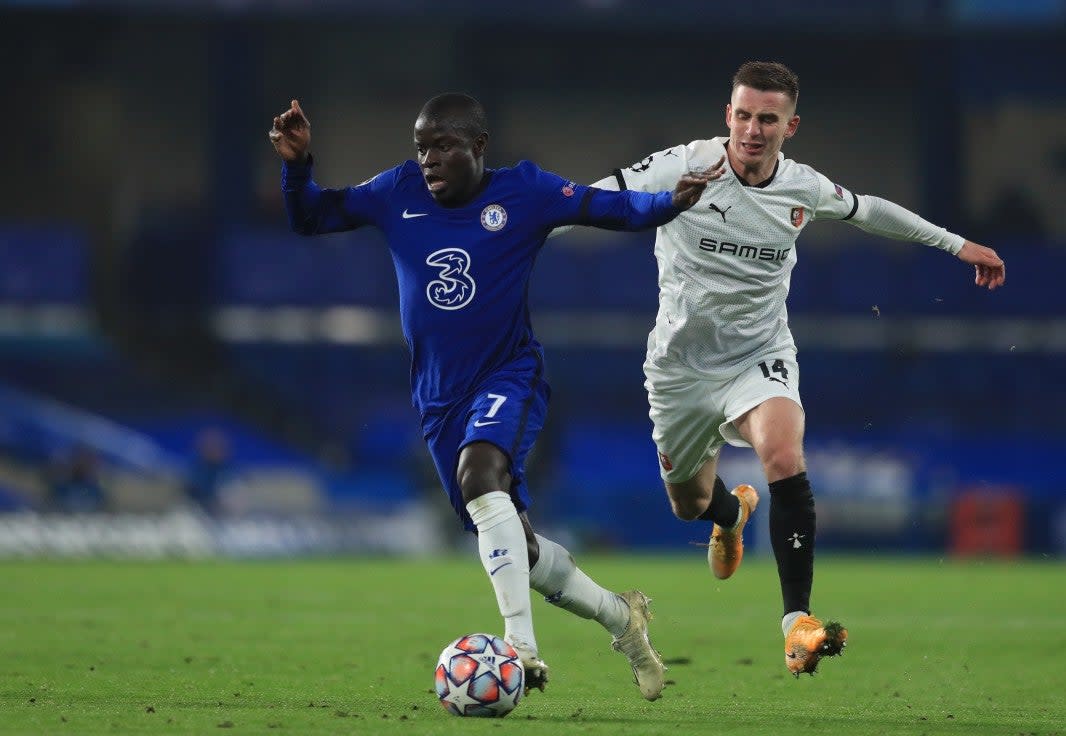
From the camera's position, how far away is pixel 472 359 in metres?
6.68

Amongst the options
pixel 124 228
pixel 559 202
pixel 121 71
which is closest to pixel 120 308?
pixel 124 228

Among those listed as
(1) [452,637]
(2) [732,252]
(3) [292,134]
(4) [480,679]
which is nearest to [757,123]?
(2) [732,252]

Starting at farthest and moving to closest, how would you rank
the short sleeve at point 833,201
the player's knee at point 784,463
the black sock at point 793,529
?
the short sleeve at point 833,201, the player's knee at point 784,463, the black sock at point 793,529

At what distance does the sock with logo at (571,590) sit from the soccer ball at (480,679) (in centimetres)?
68

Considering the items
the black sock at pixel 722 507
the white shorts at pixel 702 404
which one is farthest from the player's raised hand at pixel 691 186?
the black sock at pixel 722 507

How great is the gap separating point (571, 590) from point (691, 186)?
1.68 meters

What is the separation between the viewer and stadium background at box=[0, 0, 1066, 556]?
24656 mm

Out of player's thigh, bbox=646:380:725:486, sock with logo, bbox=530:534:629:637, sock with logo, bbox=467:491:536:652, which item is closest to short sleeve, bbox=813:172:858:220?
player's thigh, bbox=646:380:725:486

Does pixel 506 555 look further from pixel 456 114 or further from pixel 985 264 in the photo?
pixel 985 264

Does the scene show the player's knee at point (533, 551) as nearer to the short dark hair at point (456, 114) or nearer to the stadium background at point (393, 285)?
the short dark hair at point (456, 114)

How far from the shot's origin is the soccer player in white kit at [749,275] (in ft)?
23.9

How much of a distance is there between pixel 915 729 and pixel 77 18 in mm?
26632

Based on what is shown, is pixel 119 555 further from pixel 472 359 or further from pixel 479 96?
pixel 472 359

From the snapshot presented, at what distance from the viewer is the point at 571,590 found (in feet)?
22.6
